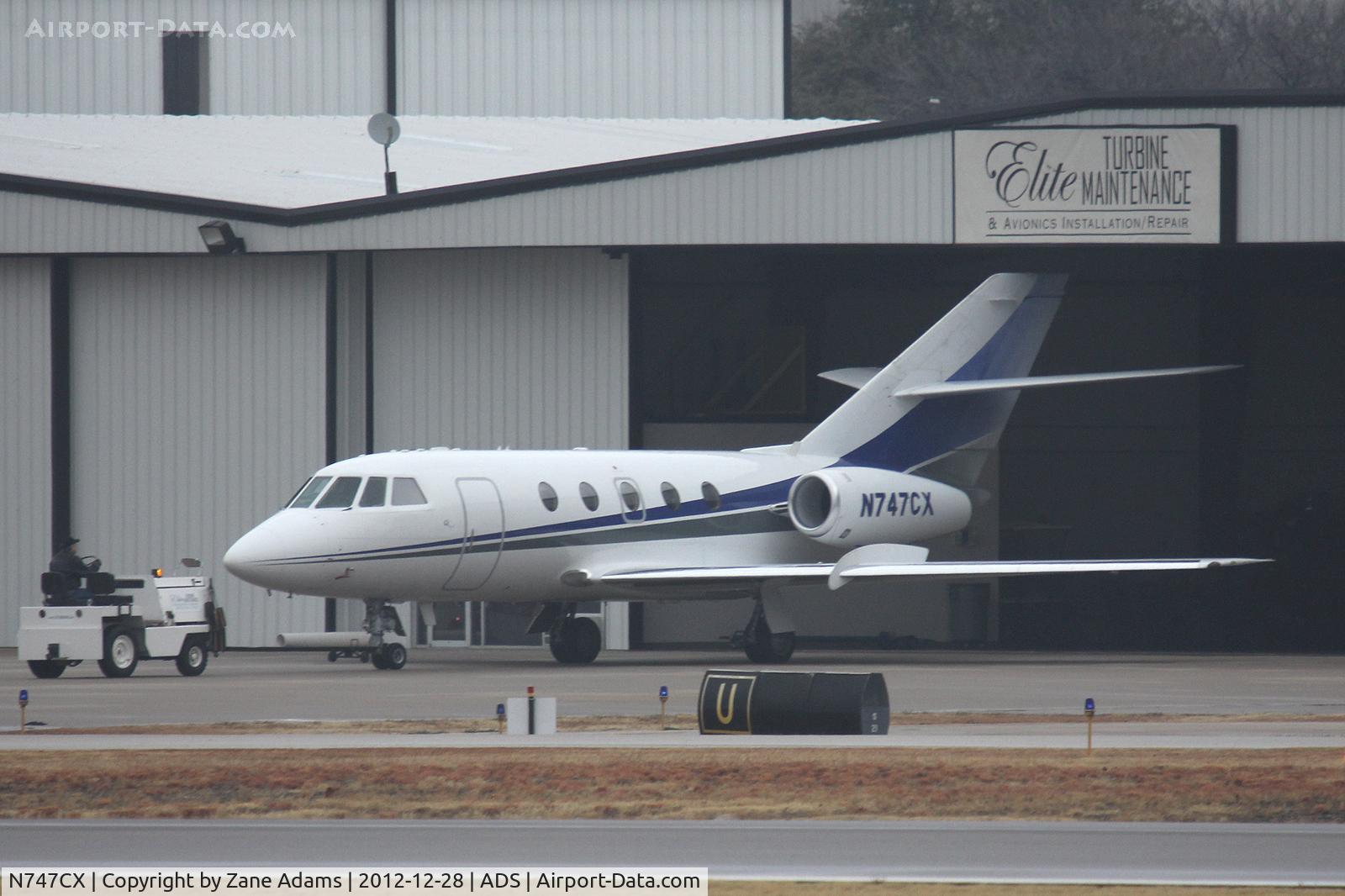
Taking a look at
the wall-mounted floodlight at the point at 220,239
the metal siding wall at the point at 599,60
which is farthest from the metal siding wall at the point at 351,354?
the metal siding wall at the point at 599,60

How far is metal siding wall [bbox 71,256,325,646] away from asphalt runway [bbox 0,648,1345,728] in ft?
8.49

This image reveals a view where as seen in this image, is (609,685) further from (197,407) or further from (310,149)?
(310,149)

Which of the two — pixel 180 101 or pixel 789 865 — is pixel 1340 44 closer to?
pixel 180 101

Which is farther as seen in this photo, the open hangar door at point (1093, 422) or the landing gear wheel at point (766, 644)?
the open hangar door at point (1093, 422)

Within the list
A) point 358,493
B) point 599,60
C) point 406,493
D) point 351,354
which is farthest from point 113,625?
point 599,60

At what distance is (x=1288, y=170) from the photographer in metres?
33.5

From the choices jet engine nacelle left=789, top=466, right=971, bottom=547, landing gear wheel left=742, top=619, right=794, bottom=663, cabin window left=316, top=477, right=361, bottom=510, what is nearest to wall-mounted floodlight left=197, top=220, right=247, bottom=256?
cabin window left=316, top=477, right=361, bottom=510

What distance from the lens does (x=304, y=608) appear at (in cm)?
3641

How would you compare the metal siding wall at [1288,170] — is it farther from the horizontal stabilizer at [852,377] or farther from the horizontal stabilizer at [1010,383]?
the horizontal stabilizer at [852,377]

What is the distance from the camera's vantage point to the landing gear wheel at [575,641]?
32.1 m

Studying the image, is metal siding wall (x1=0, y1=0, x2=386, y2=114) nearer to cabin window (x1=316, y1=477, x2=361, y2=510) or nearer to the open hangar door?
the open hangar door

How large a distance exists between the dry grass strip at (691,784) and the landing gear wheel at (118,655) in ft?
35.8

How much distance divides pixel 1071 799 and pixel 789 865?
329cm

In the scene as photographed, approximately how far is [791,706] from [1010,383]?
14.8 m
